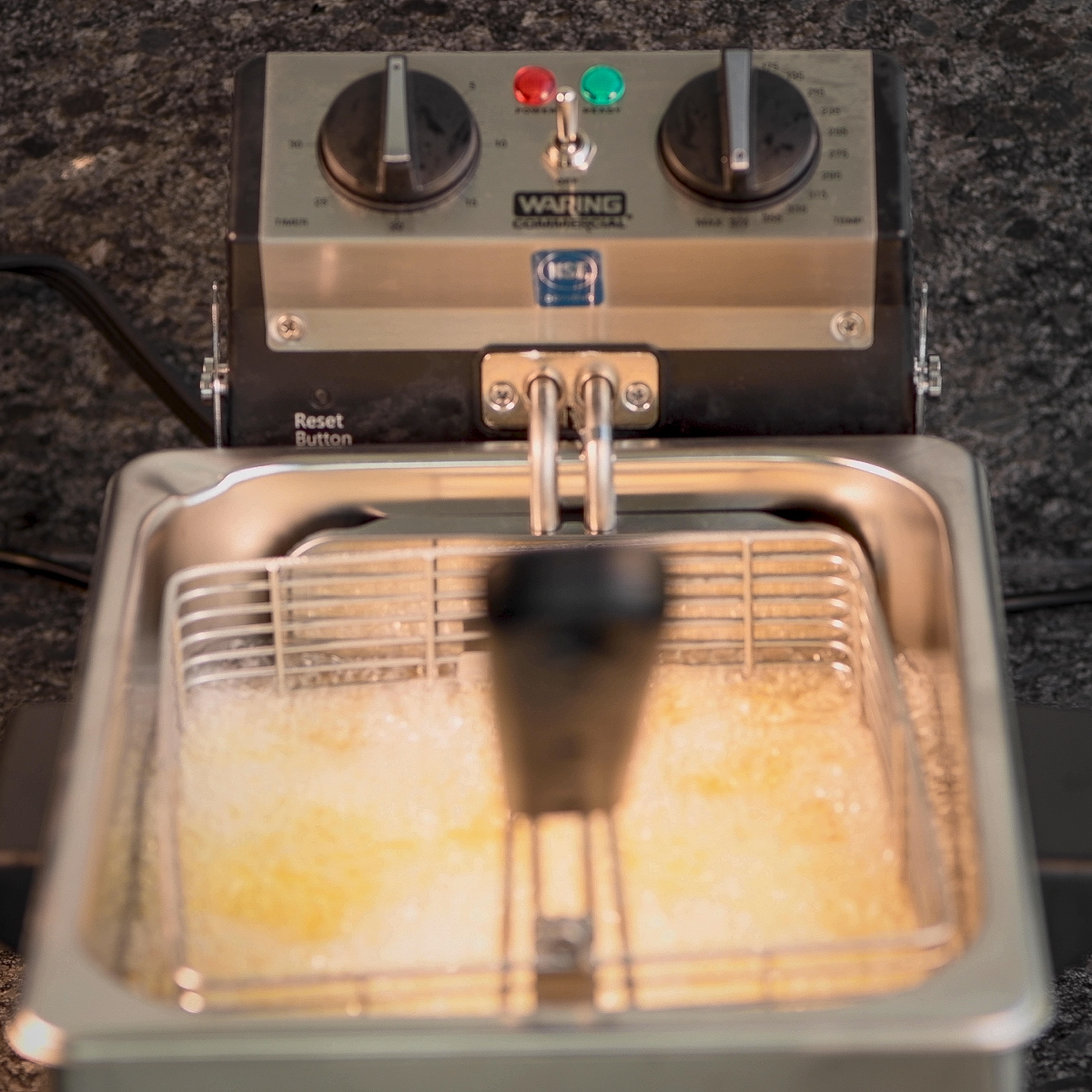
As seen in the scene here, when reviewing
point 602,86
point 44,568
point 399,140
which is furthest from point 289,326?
point 44,568

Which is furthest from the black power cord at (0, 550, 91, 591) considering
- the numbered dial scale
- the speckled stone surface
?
the numbered dial scale

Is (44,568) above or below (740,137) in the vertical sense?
below

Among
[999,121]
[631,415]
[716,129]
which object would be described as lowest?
[631,415]

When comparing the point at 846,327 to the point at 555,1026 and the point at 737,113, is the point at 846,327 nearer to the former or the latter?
the point at 737,113

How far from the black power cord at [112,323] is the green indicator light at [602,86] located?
1.60 ft

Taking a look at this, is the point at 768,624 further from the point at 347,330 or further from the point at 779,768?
the point at 347,330

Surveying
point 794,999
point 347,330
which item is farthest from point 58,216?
point 794,999

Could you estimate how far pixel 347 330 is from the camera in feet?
2.88

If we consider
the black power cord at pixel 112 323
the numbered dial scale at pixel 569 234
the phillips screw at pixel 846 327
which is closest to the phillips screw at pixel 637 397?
the numbered dial scale at pixel 569 234

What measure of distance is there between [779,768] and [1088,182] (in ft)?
2.38

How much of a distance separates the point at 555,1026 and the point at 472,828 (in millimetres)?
200

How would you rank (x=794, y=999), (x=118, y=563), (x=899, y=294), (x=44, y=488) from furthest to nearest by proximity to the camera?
1. (x=44, y=488)
2. (x=899, y=294)
3. (x=118, y=563)
4. (x=794, y=999)

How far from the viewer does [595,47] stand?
1.27m

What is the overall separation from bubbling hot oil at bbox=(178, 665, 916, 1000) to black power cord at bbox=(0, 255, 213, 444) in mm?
497
